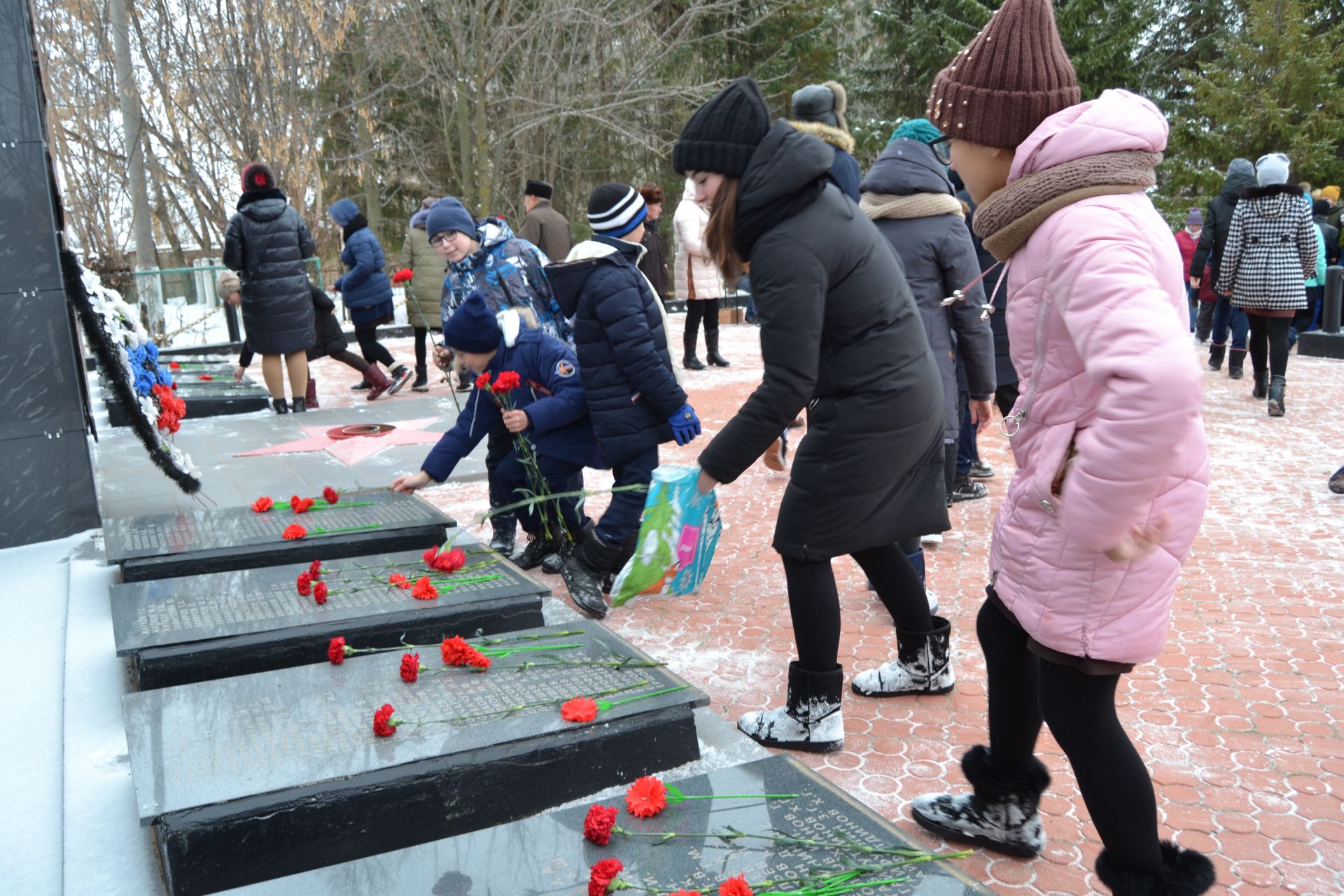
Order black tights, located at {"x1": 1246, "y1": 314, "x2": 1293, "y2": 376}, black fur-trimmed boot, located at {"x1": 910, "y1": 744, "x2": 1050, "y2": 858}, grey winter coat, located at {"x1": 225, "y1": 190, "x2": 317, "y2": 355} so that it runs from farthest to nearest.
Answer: grey winter coat, located at {"x1": 225, "y1": 190, "x2": 317, "y2": 355} < black tights, located at {"x1": 1246, "y1": 314, "x2": 1293, "y2": 376} < black fur-trimmed boot, located at {"x1": 910, "y1": 744, "x2": 1050, "y2": 858}

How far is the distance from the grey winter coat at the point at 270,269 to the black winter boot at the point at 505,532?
4.19 meters

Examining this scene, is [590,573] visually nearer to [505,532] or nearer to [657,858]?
[505,532]

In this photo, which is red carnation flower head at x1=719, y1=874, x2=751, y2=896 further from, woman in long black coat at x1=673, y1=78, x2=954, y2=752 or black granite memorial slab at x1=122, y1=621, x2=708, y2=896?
woman in long black coat at x1=673, y1=78, x2=954, y2=752

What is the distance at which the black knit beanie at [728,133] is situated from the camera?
2.60m

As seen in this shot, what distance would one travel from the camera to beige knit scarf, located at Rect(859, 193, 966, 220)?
414 centimetres

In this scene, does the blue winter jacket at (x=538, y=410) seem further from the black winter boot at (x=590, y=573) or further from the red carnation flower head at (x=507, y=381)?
the black winter boot at (x=590, y=573)

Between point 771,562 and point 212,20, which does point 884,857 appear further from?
point 212,20

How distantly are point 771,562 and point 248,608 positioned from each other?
→ 2.24 metres

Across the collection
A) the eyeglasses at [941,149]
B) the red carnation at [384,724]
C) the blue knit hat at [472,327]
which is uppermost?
the eyeglasses at [941,149]

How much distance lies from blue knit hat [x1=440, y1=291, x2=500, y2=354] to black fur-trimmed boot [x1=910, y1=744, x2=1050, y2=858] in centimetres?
272

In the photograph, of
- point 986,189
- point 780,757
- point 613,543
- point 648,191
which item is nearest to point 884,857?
point 780,757

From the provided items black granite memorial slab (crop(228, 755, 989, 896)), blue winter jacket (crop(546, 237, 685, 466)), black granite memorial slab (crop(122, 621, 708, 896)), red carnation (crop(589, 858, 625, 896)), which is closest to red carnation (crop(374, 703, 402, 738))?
black granite memorial slab (crop(122, 621, 708, 896))

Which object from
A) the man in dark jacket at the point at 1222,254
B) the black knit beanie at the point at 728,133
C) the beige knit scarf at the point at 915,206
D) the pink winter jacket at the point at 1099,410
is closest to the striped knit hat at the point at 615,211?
the beige knit scarf at the point at 915,206

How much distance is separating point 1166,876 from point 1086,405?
0.85 meters
